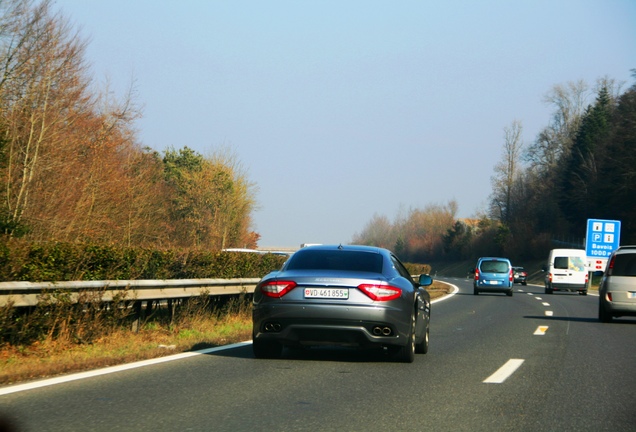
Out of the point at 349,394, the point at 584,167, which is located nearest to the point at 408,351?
the point at 349,394

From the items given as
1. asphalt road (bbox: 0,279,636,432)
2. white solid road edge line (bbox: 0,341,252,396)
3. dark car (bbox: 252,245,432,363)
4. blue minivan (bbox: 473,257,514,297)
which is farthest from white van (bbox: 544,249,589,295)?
dark car (bbox: 252,245,432,363)

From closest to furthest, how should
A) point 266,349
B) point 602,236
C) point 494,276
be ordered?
point 266,349 < point 494,276 < point 602,236

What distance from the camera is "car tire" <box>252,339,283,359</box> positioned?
10.6 meters

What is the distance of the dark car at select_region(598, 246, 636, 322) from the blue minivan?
1848cm

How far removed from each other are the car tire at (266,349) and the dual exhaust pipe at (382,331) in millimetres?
1237

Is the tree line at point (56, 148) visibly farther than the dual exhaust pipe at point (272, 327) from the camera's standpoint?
Yes

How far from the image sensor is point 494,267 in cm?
3900

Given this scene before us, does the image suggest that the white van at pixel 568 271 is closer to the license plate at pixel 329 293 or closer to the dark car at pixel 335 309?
the dark car at pixel 335 309

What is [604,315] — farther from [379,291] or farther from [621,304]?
[379,291]

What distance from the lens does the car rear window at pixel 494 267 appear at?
3878 cm

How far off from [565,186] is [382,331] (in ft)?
298

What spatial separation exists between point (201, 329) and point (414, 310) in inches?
196

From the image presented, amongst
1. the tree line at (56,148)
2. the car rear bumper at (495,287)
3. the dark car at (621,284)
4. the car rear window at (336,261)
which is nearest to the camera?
the car rear window at (336,261)

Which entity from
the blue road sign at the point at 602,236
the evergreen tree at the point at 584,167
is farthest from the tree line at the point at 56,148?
the evergreen tree at the point at 584,167
